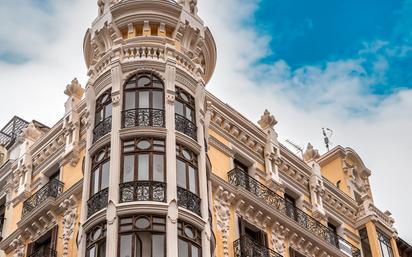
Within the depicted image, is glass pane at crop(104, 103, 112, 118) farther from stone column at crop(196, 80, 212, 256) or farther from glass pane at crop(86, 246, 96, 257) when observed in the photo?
glass pane at crop(86, 246, 96, 257)

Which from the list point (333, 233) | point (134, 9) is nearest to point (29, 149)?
point (134, 9)

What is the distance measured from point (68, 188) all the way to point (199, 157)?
16.4 feet

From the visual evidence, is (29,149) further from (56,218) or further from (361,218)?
(361,218)

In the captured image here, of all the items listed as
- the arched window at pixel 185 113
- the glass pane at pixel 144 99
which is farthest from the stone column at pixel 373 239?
the glass pane at pixel 144 99

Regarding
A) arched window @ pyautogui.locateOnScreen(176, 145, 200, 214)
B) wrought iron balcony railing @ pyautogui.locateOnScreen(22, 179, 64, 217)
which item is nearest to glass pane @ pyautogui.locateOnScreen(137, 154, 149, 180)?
arched window @ pyautogui.locateOnScreen(176, 145, 200, 214)

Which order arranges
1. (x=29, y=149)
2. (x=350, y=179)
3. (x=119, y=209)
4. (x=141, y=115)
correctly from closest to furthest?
(x=119, y=209) → (x=141, y=115) → (x=29, y=149) → (x=350, y=179)

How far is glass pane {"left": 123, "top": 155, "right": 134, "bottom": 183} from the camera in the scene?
24656mm

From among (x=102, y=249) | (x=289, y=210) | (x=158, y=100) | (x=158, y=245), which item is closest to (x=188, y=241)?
(x=158, y=245)

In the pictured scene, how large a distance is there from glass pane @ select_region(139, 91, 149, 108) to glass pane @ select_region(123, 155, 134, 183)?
7.28ft

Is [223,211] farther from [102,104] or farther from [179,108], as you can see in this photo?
[102,104]

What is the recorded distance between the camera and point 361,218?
34875 millimetres

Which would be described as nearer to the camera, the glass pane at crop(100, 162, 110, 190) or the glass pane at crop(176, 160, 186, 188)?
the glass pane at crop(100, 162, 110, 190)

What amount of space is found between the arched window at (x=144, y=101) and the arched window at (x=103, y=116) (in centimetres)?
57

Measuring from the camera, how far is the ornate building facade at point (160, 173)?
24.1m
